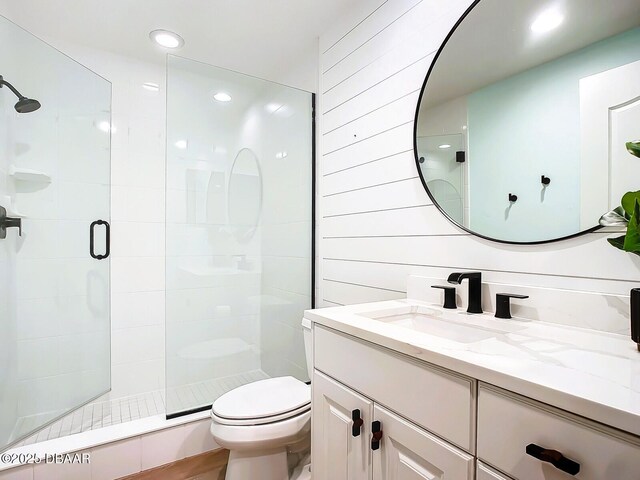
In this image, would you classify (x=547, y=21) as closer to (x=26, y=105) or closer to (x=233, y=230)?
(x=233, y=230)

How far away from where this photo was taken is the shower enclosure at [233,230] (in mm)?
1862

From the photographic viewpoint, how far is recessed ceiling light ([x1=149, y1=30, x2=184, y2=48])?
7.11 feet

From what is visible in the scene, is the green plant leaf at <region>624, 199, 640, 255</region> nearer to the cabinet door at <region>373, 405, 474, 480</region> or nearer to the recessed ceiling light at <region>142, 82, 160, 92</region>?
the cabinet door at <region>373, 405, 474, 480</region>

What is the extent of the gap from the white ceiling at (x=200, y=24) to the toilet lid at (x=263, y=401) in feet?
6.51

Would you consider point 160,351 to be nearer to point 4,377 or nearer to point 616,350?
point 4,377

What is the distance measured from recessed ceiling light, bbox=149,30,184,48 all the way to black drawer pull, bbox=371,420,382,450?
245 cm

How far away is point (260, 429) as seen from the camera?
54.9 inches

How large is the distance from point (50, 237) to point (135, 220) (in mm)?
621

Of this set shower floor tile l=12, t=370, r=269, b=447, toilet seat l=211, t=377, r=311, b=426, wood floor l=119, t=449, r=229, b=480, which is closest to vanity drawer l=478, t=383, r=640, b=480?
toilet seat l=211, t=377, r=311, b=426

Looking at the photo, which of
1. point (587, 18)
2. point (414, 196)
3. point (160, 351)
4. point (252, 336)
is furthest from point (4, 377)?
point (587, 18)

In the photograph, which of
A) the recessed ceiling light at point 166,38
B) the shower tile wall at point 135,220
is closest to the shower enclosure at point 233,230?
the recessed ceiling light at point 166,38

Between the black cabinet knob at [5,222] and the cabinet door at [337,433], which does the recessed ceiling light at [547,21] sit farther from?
the black cabinet knob at [5,222]

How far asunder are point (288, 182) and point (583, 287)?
1.65 meters

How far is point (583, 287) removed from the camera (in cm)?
96
